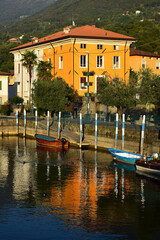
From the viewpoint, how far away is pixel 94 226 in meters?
28.6

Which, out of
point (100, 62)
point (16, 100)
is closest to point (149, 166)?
point (100, 62)

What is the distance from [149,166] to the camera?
143 ft

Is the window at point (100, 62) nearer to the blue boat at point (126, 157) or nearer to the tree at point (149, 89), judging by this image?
the tree at point (149, 89)

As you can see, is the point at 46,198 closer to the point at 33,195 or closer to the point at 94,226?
the point at 33,195

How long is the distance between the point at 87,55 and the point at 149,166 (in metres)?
47.5

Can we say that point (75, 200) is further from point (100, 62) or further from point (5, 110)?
point (5, 110)

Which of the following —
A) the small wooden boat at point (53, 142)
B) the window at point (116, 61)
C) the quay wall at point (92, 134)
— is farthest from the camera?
the window at point (116, 61)

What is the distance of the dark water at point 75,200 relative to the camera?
27953mm

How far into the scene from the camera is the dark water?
27953 mm

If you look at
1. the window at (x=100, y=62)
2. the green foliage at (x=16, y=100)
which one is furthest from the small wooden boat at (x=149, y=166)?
the green foliage at (x=16, y=100)

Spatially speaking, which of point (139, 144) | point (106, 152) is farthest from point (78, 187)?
point (106, 152)

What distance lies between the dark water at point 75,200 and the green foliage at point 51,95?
76.2ft

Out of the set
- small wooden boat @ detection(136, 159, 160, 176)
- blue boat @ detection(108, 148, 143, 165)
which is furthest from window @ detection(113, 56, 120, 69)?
small wooden boat @ detection(136, 159, 160, 176)

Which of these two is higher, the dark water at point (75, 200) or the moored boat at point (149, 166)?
the moored boat at point (149, 166)
